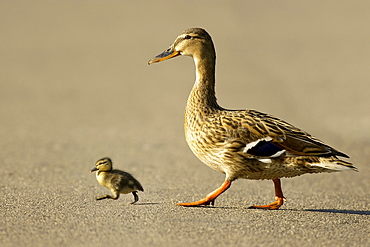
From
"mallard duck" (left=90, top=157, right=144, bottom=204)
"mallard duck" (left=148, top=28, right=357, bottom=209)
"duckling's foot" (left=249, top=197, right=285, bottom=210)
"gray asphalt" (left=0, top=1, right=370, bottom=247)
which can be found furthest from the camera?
"duckling's foot" (left=249, top=197, right=285, bottom=210)

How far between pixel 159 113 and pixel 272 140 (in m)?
6.29

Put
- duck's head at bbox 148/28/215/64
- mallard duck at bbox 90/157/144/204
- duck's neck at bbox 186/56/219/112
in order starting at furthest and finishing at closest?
1. duck's head at bbox 148/28/215/64
2. duck's neck at bbox 186/56/219/112
3. mallard duck at bbox 90/157/144/204

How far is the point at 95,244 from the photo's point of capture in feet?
14.1

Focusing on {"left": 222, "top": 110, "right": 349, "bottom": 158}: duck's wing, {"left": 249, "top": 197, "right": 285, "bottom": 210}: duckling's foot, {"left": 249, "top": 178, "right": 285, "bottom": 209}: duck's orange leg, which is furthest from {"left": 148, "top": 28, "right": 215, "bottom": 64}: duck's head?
{"left": 249, "top": 197, "right": 285, "bottom": 210}: duckling's foot

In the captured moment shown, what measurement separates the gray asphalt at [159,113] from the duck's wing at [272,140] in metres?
0.57

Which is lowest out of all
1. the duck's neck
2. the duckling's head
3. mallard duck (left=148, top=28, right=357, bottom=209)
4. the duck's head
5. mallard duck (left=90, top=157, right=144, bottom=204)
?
mallard duck (left=90, top=157, right=144, bottom=204)

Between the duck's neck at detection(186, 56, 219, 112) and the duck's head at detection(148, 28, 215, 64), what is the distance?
6 cm

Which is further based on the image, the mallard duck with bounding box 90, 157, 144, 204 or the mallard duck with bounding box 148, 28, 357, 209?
the mallard duck with bounding box 90, 157, 144, 204

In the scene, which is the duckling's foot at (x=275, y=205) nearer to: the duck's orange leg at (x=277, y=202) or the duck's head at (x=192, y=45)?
the duck's orange leg at (x=277, y=202)

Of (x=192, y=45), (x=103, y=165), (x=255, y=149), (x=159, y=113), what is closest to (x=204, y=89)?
(x=192, y=45)

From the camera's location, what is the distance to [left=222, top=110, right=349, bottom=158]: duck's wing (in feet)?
18.2

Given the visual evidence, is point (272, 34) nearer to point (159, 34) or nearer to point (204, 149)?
point (159, 34)

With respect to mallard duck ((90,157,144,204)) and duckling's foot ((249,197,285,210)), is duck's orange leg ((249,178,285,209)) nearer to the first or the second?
duckling's foot ((249,197,285,210))

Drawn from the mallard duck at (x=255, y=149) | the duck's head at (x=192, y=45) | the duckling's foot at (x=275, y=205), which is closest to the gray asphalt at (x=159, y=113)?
the duckling's foot at (x=275, y=205)
